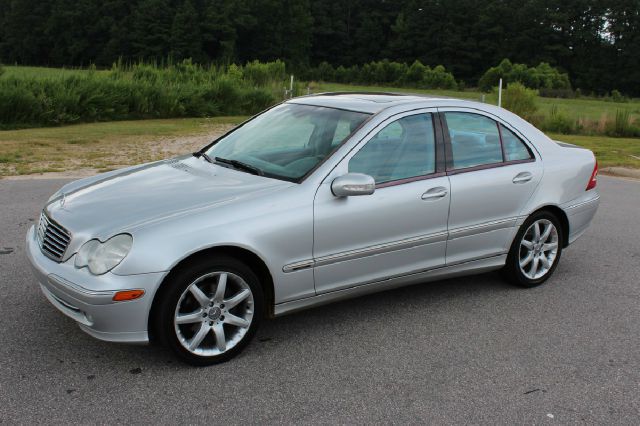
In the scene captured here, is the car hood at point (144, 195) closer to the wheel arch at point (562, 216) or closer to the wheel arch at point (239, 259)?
the wheel arch at point (239, 259)

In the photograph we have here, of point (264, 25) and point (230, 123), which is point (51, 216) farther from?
point (264, 25)

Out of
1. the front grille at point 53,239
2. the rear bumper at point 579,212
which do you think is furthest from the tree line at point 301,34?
the front grille at point 53,239

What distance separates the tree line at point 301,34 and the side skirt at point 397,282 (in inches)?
3218

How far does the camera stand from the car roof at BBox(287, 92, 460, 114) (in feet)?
17.0

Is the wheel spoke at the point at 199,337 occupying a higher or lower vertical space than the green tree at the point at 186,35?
lower

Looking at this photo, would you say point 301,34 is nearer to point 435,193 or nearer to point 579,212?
point 579,212

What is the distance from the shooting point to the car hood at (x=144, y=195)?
13.5ft

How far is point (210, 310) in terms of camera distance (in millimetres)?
4156

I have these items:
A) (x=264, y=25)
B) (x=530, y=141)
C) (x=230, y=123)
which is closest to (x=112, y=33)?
(x=264, y=25)

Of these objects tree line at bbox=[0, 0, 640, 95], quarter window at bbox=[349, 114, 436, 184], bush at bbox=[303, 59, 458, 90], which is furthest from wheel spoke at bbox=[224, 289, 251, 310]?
tree line at bbox=[0, 0, 640, 95]

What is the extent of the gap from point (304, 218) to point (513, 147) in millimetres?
2170

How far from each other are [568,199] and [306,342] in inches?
107

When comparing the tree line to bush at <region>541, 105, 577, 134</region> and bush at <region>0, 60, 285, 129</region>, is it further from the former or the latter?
bush at <region>541, 105, 577, 134</region>

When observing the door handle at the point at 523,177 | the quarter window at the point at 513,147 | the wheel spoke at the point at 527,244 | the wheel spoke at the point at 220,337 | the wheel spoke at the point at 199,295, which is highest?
the quarter window at the point at 513,147
